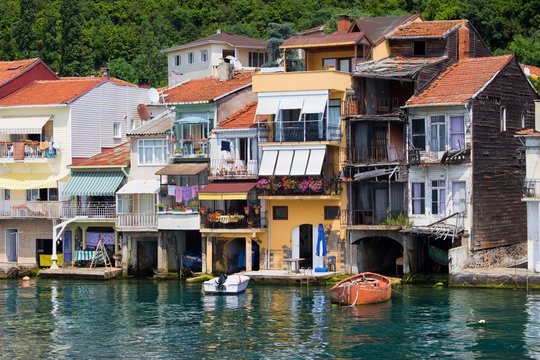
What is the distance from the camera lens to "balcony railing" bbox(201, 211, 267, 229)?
59875 millimetres

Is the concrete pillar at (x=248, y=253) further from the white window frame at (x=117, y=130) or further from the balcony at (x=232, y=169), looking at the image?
the white window frame at (x=117, y=130)

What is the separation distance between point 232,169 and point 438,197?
518 inches

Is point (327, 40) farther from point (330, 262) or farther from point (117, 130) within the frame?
point (117, 130)

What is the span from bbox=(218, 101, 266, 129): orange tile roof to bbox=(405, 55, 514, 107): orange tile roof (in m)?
10.4

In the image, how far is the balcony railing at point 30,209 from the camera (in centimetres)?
6644

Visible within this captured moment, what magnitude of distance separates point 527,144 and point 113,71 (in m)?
63.5

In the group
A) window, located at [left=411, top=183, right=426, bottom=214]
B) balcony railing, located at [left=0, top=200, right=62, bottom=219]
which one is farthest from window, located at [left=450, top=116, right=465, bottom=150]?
balcony railing, located at [left=0, top=200, right=62, bottom=219]

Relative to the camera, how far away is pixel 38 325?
46750 mm

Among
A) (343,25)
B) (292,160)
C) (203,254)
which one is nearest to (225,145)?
(292,160)

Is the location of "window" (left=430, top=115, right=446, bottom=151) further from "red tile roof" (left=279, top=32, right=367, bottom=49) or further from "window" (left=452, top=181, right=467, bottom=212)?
"red tile roof" (left=279, top=32, right=367, bottom=49)

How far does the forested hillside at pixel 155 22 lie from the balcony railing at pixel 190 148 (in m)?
29.7

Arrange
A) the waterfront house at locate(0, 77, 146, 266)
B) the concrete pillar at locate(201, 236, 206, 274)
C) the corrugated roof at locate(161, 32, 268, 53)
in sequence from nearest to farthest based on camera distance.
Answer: the concrete pillar at locate(201, 236, 206, 274), the waterfront house at locate(0, 77, 146, 266), the corrugated roof at locate(161, 32, 268, 53)

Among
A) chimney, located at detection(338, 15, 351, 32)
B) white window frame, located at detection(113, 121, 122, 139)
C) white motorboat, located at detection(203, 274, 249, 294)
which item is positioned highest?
chimney, located at detection(338, 15, 351, 32)

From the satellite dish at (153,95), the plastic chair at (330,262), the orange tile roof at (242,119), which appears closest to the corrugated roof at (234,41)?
the satellite dish at (153,95)
